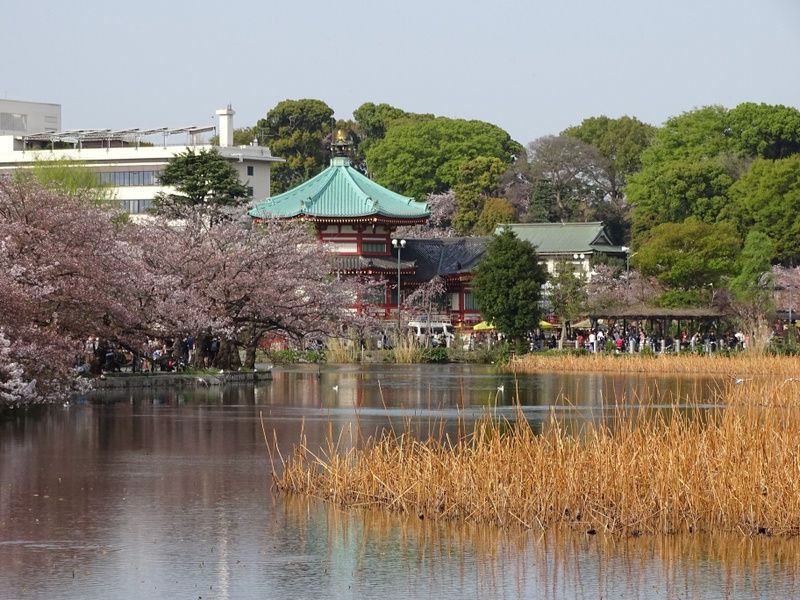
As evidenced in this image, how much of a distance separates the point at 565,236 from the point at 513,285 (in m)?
18.2

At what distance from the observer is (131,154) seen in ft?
256

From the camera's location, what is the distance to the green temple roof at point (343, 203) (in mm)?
61875

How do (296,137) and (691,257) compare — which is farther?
(296,137)

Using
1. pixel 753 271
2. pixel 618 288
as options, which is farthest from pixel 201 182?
pixel 753 271

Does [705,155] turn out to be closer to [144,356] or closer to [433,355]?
[433,355]

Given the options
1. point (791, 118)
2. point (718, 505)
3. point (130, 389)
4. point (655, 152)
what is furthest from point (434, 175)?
point (718, 505)

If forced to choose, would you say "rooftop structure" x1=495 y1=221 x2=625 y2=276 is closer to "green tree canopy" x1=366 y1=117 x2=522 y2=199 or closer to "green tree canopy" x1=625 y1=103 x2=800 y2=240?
"green tree canopy" x1=625 y1=103 x2=800 y2=240

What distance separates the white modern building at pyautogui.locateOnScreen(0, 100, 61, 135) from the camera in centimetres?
8644

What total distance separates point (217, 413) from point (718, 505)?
15426mm

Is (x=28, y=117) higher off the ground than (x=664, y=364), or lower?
higher

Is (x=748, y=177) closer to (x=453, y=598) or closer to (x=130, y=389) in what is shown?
(x=130, y=389)

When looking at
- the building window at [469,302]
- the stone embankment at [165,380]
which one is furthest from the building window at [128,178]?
the stone embankment at [165,380]

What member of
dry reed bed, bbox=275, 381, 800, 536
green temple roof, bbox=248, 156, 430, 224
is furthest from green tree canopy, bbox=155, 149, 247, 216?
dry reed bed, bbox=275, 381, 800, 536

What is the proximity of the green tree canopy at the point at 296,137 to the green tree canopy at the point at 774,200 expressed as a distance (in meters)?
32.4
